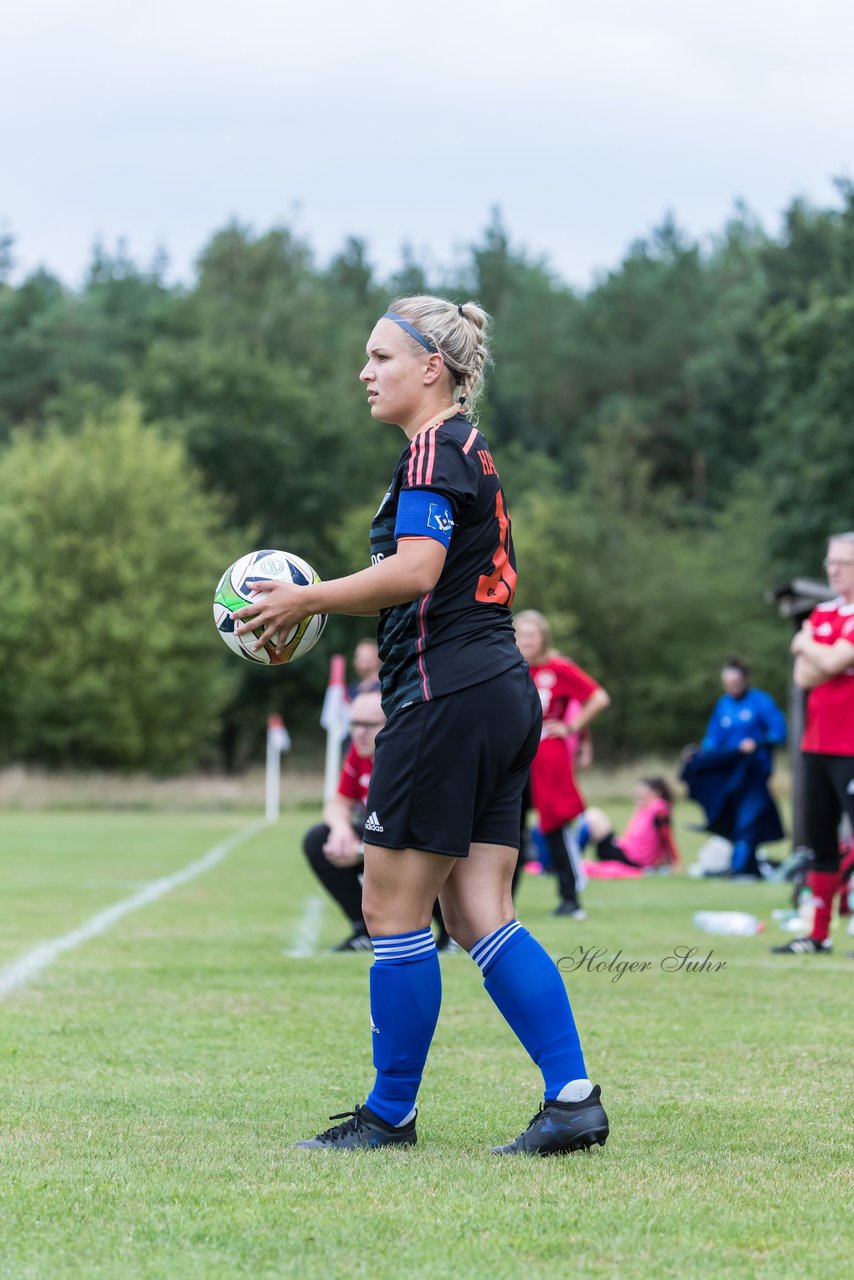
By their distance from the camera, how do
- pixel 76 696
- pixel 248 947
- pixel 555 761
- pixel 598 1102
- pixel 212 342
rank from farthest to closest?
pixel 212 342, pixel 76 696, pixel 555 761, pixel 248 947, pixel 598 1102

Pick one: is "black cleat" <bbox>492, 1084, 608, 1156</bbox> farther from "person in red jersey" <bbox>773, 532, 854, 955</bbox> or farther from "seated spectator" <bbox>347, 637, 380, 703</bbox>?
"seated spectator" <bbox>347, 637, 380, 703</bbox>

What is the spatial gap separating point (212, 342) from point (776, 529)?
25.2 m

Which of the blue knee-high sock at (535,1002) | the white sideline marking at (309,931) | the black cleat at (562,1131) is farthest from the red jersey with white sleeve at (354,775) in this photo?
the black cleat at (562,1131)

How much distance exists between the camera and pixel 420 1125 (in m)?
4.54

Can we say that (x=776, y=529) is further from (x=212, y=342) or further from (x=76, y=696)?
(x=212, y=342)

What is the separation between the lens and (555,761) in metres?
12.6

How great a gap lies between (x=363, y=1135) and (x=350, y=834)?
13.8 feet

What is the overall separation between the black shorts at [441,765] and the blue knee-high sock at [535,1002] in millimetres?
310

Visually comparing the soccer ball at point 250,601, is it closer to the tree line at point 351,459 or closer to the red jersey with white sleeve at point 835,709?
the red jersey with white sleeve at point 835,709

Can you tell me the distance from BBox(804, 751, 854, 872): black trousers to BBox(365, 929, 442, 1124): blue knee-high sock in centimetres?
499

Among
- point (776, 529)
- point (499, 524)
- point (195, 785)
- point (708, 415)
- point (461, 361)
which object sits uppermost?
point (708, 415)

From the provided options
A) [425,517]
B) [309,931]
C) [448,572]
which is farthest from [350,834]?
[425,517]

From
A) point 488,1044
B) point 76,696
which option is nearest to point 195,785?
point 76,696

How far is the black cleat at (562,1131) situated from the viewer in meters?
4.11
